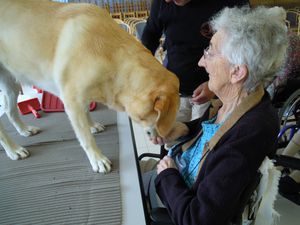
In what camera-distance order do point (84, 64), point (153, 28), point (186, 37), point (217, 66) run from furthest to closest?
point (153, 28)
point (186, 37)
point (84, 64)
point (217, 66)

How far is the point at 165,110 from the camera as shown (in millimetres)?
953

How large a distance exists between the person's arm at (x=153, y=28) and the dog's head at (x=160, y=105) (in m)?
0.69

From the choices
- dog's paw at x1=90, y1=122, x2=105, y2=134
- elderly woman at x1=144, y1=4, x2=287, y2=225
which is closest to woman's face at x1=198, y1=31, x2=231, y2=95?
elderly woman at x1=144, y1=4, x2=287, y2=225

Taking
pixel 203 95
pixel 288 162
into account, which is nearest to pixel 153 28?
pixel 203 95

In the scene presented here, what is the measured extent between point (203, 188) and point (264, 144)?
219 millimetres

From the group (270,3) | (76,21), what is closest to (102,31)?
(76,21)

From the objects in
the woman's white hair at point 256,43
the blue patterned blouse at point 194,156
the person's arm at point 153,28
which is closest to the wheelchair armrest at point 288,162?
the blue patterned blouse at point 194,156

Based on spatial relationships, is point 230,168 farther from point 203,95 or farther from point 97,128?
point 97,128

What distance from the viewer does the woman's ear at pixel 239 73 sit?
818mm

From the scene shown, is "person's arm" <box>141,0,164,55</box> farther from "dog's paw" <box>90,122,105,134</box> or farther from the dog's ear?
the dog's ear

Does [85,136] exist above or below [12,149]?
above

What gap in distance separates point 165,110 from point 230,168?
0.32 metres

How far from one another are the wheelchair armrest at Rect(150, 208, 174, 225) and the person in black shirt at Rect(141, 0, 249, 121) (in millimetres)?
608

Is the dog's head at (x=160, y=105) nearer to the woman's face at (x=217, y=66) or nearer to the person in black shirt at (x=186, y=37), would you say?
the woman's face at (x=217, y=66)
